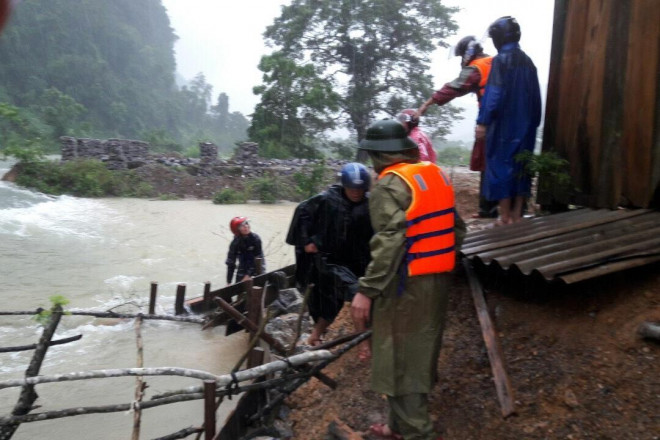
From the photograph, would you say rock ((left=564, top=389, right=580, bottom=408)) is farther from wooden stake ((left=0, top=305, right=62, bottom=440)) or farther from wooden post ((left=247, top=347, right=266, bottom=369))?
wooden stake ((left=0, top=305, right=62, bottom=440))

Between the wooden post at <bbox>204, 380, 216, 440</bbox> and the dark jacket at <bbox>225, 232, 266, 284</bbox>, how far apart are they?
3.99 meters

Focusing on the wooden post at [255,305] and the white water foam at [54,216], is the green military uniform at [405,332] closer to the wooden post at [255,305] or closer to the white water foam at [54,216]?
the wooden post at [255,305]

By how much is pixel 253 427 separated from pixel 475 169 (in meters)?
3.04

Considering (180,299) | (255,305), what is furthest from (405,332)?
(180,299)

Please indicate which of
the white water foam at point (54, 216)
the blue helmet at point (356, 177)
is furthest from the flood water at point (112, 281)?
the blue helmet at point (356, 177)

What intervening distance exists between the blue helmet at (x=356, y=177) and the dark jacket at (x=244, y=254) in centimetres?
Result: 347

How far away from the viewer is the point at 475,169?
197 inches

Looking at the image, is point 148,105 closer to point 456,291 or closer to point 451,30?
point 451,30

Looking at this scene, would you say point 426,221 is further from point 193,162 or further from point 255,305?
point 193,162

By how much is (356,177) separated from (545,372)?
181cm

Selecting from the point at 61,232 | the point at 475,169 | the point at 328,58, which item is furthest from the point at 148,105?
the point at 475,169

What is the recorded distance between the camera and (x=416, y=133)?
5.11m

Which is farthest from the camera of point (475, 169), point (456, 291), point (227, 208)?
point (227, 208)

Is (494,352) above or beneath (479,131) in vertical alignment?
beneath
